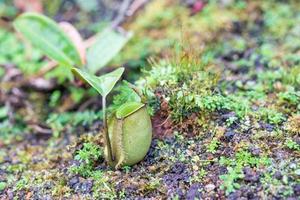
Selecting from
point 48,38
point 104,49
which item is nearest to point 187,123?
point 104,49

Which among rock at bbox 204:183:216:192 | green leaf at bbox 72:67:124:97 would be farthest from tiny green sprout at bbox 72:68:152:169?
rock at bbox 204:183:216:192

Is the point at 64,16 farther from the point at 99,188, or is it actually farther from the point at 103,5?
the point at 99,188

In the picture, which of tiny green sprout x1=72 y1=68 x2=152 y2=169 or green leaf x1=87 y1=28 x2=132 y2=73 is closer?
tiny green sprout x1=72 y1=68 x2=152 y2=169

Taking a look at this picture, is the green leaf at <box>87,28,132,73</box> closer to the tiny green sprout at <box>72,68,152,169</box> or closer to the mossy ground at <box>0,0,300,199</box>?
the mossy ground at <box>0,0,300,199</box>

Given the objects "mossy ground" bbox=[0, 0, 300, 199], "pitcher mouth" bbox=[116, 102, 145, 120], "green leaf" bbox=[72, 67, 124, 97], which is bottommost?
"mossy ground" bbox=[0, 0, 300, 199]

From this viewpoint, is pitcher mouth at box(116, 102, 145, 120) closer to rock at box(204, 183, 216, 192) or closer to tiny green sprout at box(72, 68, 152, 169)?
tiny green sprout at box(72, 68, 152, 169)

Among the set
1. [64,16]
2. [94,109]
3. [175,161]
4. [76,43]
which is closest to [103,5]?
[64,16]

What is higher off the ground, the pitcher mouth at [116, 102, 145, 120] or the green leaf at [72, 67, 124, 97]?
the green leaf at [72, 67, 124, 97]
